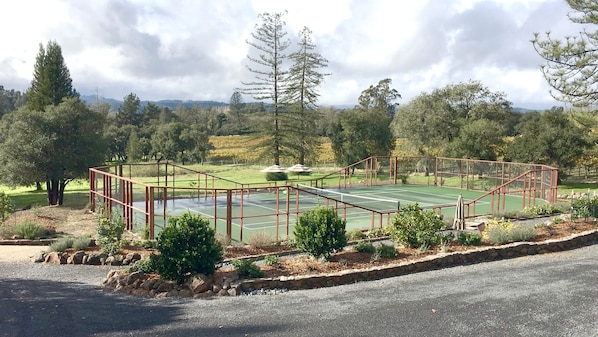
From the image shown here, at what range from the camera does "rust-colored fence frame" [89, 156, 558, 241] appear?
16781 mm

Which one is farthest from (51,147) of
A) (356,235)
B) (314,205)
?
(356,235)

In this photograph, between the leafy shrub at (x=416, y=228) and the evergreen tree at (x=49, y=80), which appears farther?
the evergreen tree at (x=49, y=80)

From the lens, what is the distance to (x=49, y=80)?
41750 millimetres

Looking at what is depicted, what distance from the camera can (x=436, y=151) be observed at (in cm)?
4888

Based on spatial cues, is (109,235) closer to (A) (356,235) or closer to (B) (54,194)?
(A) (356,235)

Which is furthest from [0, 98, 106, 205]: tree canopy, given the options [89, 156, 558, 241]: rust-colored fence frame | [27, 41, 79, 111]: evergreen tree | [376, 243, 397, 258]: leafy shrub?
[376, 243, 397, 258]: leafy shrub

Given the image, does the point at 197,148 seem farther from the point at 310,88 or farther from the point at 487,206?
the point at 487,206

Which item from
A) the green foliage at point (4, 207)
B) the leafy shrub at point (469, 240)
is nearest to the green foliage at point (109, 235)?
the green foliage at point (4, 207)

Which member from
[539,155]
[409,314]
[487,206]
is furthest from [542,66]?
[409,314]

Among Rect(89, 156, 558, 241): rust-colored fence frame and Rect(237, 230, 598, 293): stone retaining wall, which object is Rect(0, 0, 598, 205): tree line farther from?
Rect(237, 230, 598, 293): stone retaining wall

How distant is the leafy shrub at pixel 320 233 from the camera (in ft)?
37.4

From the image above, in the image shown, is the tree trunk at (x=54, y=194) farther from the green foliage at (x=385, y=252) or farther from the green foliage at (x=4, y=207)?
the green foliage at (x=385, y=252)

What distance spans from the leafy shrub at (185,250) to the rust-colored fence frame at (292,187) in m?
4.06

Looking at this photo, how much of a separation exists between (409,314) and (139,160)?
59.2 meters
